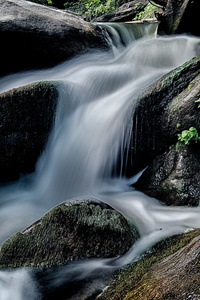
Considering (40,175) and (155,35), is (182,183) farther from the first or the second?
(155,35)

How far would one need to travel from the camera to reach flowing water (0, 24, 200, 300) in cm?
258

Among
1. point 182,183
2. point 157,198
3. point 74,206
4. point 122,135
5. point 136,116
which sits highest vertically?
point 136,116

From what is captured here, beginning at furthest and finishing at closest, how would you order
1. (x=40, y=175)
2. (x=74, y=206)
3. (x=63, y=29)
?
1. (x=63, y=29)
2. (x=40, y=175)
3. (x=74, y=206)

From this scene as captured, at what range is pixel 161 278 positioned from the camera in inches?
68.5

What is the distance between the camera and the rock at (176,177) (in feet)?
13.3

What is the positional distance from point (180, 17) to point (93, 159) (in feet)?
16.4

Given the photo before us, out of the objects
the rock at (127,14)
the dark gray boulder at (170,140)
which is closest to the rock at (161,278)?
the dark gray boulder at (170,140)

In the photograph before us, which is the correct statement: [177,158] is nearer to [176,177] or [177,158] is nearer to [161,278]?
[176,177]

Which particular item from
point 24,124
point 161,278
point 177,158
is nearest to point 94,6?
point 24,124

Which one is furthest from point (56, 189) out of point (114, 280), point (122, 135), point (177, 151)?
point (114, 280)

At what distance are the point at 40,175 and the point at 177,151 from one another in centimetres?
285

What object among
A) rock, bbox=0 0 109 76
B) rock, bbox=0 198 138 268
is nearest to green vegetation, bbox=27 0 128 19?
rock, bbox=0 0 109 76

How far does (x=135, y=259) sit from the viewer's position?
259cm

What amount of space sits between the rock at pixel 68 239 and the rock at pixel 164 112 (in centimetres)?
199
